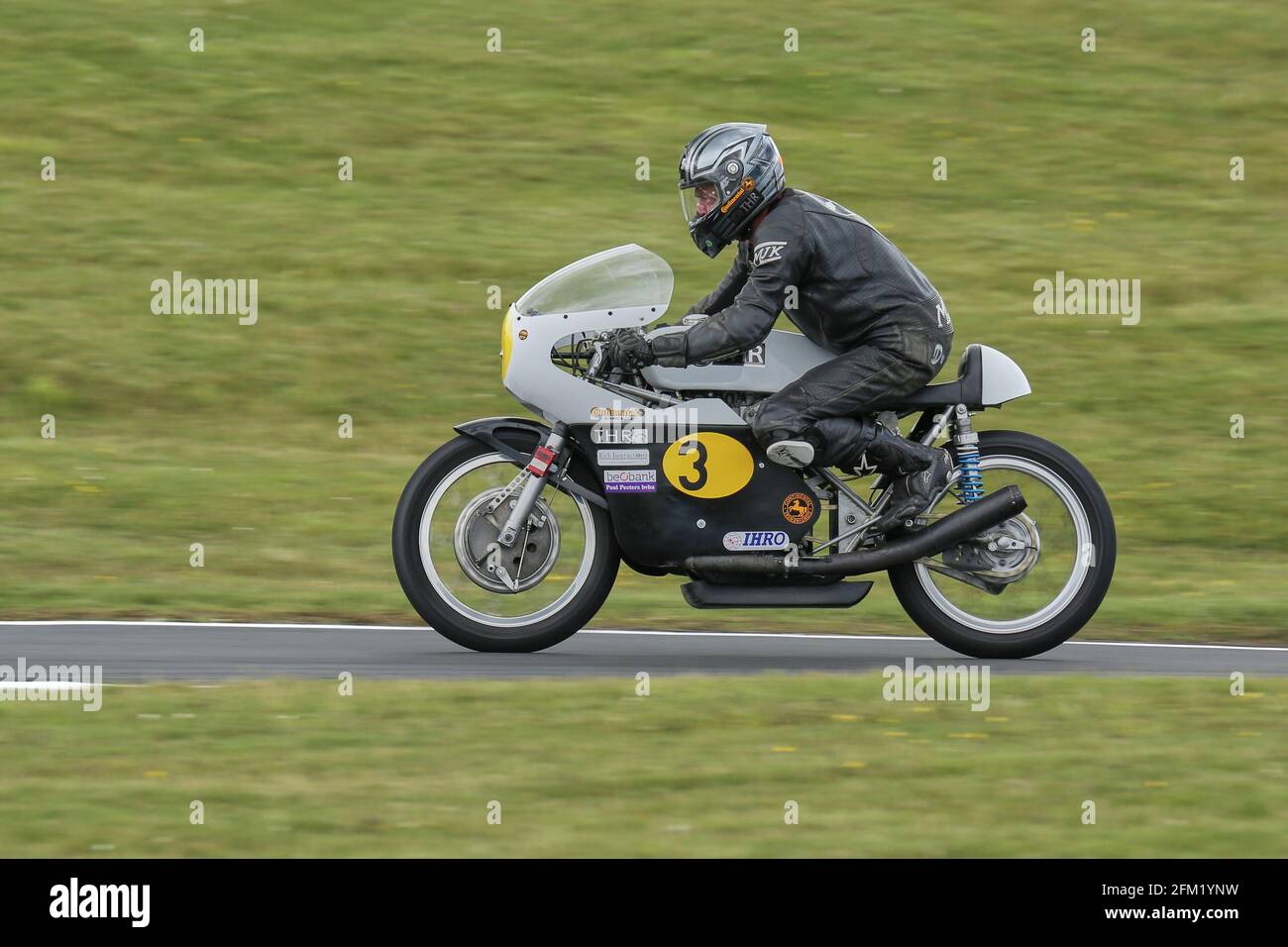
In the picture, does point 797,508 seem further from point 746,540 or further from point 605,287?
point 605,287

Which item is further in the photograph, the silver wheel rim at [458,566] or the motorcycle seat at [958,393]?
the motorcycle seat at [958,393]

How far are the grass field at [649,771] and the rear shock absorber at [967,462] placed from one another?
0.94 m

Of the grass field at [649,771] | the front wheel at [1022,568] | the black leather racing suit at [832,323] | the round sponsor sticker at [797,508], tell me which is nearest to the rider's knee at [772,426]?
the black leather racing suit at [832,323]

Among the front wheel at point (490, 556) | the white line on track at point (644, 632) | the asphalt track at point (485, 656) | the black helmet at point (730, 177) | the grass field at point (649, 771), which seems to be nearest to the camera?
the grass field at point (649, 771)

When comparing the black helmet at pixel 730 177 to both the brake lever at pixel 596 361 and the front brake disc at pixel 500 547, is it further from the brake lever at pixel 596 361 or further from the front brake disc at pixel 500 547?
the front brake disc at pixel 500 547

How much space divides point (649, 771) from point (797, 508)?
216 cm

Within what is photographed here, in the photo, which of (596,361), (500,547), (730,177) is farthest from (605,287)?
(500,547)

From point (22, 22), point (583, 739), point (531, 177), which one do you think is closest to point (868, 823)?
point (583, 739)

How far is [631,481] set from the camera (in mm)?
7910

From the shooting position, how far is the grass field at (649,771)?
5.37 metres

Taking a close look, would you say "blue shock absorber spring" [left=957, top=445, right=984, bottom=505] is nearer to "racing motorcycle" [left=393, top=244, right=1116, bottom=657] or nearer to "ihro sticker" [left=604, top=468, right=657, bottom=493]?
"racing motorcycle" [left=393, top=244, right=1116, bottom=657]

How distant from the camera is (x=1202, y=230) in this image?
16234 millimetres

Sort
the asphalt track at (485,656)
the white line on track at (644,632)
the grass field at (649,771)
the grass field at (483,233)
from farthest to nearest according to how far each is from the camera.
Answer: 1. the grass field at (483,233)
2. the white line on track at (644,632)
3. the asphalt track at (485,656)
4. the grass field at (649,771)

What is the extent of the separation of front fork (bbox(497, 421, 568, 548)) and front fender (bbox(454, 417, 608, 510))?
4 centimetres
